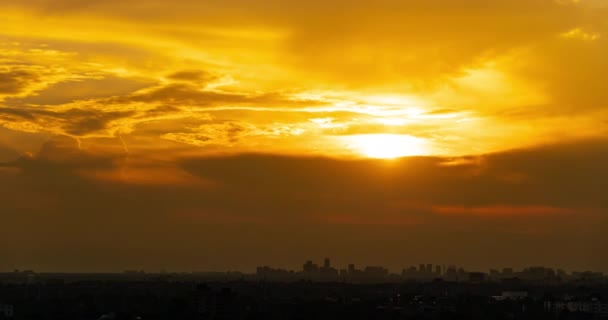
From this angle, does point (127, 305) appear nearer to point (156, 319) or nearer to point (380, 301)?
point (156, 319)

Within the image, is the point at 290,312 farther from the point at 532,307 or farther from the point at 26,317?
the point at 532,307

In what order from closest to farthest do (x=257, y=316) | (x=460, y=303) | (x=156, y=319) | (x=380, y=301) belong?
1. (x=156, y=319)
2. (x=257, y=316)
3. (x=460, y=303)
4. (x=380, y=301)

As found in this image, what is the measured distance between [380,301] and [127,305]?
3092 centimetres

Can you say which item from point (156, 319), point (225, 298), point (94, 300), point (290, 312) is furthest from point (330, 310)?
point (94, 300)

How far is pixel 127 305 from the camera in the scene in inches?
3268

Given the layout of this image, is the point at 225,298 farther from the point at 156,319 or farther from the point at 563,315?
the point at 563,315

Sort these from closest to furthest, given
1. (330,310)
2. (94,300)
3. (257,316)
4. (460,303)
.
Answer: (257,316)
(330,310)
(94,300)
(460,303)

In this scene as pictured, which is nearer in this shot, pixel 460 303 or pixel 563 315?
pixel 563 315

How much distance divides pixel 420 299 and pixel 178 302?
3201cm

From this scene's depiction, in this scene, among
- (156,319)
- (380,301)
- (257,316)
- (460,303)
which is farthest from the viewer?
(380,301)

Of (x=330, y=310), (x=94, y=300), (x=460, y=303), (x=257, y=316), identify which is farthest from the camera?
(x=460, y=303)

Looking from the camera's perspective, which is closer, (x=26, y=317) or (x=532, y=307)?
(x=26, y=317)

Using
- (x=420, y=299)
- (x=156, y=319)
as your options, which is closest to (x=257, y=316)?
(x=156, y=319)

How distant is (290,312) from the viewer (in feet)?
261
